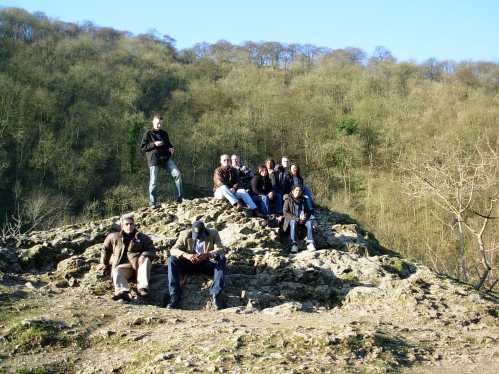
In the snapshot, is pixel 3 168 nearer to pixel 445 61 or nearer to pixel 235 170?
pixel 235 170

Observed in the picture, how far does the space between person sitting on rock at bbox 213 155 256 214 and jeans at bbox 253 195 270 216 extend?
217 mm

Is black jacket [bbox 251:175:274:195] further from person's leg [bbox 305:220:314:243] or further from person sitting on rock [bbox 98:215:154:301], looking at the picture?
person sitting on rock [bbox 98:215:154:301]

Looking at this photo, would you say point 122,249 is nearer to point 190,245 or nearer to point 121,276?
point 121,276

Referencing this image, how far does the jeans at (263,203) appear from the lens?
450 inches

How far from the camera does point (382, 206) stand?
3180cm

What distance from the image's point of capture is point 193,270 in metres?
8.32

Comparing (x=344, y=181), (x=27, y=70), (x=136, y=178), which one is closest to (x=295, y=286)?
(x=136, y=178)

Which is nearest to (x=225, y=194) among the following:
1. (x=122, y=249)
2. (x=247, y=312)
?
(x=122, y=249)

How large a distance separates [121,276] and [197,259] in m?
1.22

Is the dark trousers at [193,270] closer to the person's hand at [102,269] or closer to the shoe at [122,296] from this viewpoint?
the shoe at [122,296]

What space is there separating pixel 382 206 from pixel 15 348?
27818 mm

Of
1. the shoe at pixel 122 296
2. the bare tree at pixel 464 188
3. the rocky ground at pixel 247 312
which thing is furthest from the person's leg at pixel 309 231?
the bare tree at pixel 464 188

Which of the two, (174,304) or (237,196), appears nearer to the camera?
(174,304)

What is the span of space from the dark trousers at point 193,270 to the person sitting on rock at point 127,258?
0.41 m
